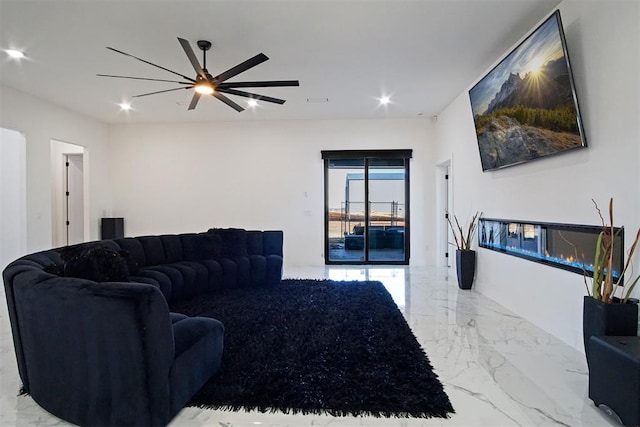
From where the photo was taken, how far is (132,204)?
268 inches

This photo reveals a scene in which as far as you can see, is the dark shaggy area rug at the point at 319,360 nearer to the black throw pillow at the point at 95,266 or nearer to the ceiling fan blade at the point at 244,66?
the black throw pillow at the point at 95,266

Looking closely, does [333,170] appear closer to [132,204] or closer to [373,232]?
[373,232]

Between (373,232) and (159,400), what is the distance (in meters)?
5.43

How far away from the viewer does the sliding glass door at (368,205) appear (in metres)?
6.51

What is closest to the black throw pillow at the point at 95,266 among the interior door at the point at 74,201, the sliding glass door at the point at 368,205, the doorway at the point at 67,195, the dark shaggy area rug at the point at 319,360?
the dark shaggy area rug at the point at 319,360

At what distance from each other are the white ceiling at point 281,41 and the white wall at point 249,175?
1.39 metres

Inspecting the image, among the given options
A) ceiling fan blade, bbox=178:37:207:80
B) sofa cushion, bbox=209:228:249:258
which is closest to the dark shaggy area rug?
sofa cushion, bbox=209:228:249:258

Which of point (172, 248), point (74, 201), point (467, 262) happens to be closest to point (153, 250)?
point (172, 248)

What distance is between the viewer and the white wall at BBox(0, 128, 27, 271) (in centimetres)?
495

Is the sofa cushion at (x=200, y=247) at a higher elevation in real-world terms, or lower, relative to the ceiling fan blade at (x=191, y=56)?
lower

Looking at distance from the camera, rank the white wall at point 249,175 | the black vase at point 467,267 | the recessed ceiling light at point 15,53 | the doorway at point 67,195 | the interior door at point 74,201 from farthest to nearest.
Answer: the interior door at point 74,201 → the doorway at point 67,195 → the white wall at point 249,175 → the black vase at point 467,267 → the recessed ceiling light at point 15,53

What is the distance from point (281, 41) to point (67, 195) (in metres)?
6.84

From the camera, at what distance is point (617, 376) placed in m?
1.65

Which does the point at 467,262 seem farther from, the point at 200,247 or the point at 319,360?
the point at 200,247
